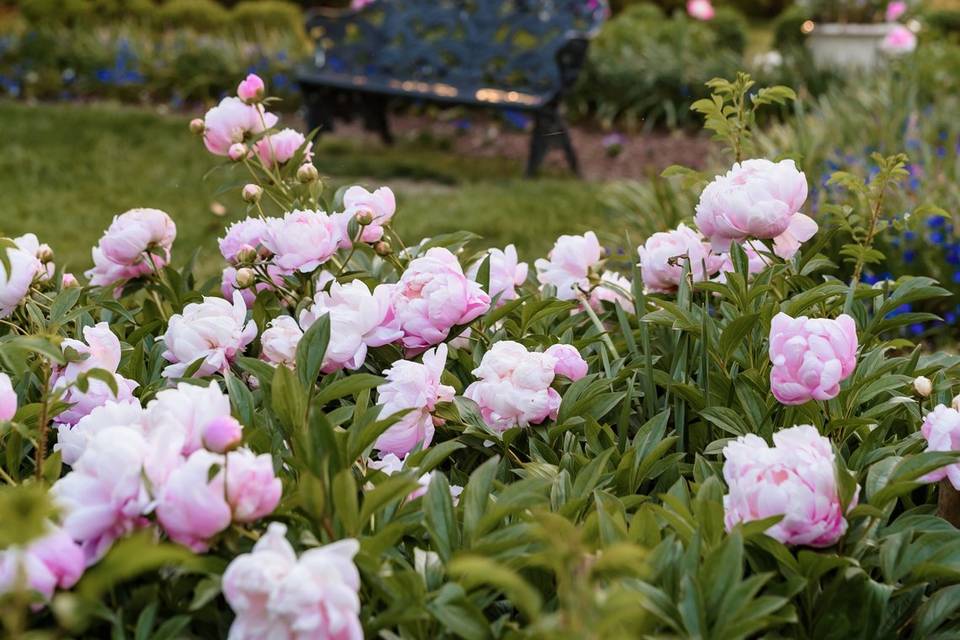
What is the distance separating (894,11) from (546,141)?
3509 mm

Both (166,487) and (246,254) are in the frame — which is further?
(246,254)

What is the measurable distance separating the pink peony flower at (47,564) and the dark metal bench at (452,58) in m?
5.33

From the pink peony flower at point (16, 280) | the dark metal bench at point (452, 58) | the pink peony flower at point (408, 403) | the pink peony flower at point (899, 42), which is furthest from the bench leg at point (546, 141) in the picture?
the pink peony flower at point (408, 403)

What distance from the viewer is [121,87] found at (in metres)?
8.23

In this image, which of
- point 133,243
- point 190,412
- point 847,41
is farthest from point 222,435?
point 847,41

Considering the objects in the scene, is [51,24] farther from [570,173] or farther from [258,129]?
[258,129]

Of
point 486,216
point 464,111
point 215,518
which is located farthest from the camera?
point 464,111

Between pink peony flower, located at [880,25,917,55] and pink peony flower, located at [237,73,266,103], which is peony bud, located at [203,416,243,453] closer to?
pink peony flower, located at [237,73,266,103]

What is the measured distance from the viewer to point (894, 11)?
8016mm

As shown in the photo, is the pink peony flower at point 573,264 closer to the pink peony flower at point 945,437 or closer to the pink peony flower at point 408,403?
the pink peony flower at point 408,403

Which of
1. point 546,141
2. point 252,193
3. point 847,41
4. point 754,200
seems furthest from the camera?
point 847,41

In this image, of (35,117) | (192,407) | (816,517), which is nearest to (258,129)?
(192,407)

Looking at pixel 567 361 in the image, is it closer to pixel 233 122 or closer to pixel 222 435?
pixel 222 435

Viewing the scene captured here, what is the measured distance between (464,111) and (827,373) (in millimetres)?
6939
